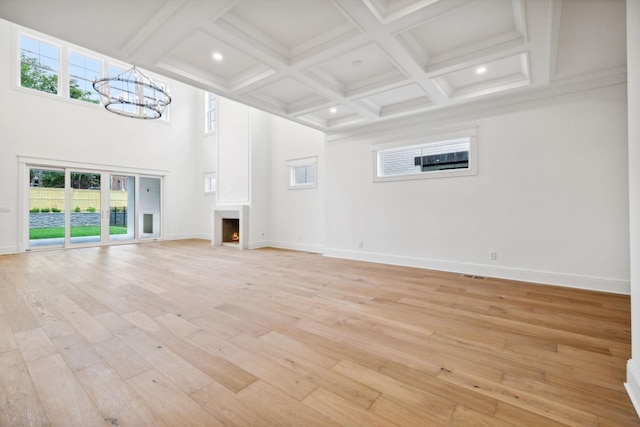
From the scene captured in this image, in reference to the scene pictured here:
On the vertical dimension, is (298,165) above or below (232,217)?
above

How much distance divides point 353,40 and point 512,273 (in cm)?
393

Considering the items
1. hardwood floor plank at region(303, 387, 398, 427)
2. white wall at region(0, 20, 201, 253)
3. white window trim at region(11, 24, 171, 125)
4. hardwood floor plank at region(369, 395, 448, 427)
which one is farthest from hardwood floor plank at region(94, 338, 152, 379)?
white wall at region(0, 20, 201, 253)

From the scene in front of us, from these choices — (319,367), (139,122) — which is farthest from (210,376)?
(139,122)

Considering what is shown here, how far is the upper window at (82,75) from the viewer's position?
7.10 metres

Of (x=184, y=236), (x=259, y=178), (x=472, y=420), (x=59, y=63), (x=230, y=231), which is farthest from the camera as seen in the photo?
(x=184, y=236)

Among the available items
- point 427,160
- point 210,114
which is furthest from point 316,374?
point 210,114

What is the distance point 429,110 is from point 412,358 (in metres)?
4.10

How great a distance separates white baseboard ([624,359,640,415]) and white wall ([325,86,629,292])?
270 centimetres

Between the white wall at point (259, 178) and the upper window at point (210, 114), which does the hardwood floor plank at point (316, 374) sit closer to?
the white wall at point (259, 178)

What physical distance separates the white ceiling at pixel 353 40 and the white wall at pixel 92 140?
5.50 metres

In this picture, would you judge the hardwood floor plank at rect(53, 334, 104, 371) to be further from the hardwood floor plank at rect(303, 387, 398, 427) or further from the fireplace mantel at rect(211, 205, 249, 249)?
the fireplace mantel at rect(211, 205, 249, 249)

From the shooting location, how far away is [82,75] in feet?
23.9

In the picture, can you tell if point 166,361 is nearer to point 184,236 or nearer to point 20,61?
point 184,236

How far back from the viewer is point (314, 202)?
6.78m
